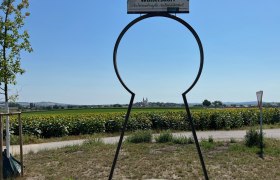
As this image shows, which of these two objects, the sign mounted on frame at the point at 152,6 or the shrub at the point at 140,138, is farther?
the shrub at the point at 140,138

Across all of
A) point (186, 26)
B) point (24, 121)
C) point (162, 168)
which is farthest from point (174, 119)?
point (186, 26)

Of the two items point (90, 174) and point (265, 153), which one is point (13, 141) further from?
point (265, 153)

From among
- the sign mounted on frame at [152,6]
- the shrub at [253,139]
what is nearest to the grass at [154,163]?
the shrub at [253,139]

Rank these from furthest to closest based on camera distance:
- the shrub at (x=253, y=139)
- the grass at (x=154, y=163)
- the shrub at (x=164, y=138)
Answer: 1. the shrub at (x=164, y=138)
2. the shrub at (x=253, y=139)
3. the grass at (x=154, y=163)

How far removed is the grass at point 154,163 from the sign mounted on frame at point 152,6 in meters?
3.66

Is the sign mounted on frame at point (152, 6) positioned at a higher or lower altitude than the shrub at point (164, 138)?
higher

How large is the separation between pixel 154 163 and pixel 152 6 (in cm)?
424

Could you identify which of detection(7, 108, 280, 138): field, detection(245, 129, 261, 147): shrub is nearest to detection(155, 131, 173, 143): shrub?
detection(245, 129, 261, 147): shrub

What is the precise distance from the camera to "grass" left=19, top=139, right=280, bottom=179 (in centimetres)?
866

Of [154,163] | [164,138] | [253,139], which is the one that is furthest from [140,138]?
[154,163]

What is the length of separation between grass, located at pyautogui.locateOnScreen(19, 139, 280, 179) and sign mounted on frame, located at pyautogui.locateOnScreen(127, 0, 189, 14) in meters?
3.66

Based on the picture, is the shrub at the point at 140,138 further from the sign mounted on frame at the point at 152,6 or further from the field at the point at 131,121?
the sign mounted on frame at the point at 152,6

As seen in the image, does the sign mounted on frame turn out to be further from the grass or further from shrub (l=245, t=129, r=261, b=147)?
shrub (l=245, t=129, r=261, b=147)

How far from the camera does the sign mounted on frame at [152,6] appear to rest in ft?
23.2
